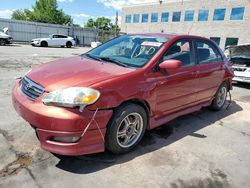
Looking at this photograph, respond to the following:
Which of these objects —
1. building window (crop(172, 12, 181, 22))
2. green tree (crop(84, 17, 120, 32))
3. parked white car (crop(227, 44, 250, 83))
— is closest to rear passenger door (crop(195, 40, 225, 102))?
parked white car (crop(227, 44, 250, 83))

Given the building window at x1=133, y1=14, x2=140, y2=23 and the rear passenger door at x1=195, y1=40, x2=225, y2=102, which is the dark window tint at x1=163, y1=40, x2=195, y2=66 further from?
the building window at x1=133, y1=14, x2=140, y2=23

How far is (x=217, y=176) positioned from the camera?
2994 mm

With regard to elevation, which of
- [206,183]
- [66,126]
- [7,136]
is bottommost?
[206,183]

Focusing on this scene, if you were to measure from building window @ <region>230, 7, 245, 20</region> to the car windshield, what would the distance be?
33.4 m

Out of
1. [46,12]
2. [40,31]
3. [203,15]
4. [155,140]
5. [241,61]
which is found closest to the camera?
[155,140]

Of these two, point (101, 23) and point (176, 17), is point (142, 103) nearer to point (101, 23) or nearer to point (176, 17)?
point (176, 17)

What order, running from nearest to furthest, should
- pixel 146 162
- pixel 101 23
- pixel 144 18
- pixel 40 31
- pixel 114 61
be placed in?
pixel 146 162
pixel 114 61
pixel 40 31
pixel 144 18
pixel 101 23

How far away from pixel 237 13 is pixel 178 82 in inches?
1342

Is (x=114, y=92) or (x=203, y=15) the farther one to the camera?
(x=203, y=15)

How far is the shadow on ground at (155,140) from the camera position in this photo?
296cm

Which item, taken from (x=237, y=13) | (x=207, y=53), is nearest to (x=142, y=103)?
(x=207, y=53)

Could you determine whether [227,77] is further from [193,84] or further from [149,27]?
[149,27]

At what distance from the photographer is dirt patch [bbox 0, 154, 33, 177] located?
8.88 feet

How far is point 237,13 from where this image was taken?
3288 centimetres
